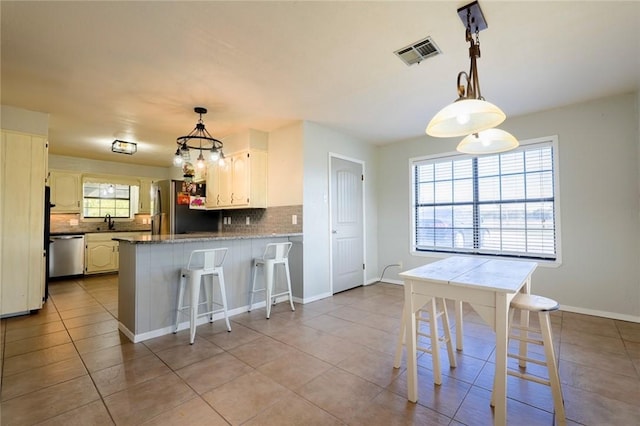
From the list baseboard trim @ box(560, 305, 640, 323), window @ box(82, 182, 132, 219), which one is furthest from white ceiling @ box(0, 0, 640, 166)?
window @ box(82, 182, 132, 219)

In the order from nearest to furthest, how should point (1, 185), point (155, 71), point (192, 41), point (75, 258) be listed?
point (192, 41), point (155, 71), point (1, 185), point (75, 258)

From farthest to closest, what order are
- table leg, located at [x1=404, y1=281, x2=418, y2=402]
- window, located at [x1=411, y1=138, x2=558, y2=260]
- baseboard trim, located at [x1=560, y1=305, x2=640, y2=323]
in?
window, located at [x1=411, y1=138, x2=558, y2=260] → baseboard trim, located at [x1=560, y1=305, x2=640, y2=323] → table leg, located at [x1=404, y1=281, x2=418, y2=402]

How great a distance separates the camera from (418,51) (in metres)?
2.42

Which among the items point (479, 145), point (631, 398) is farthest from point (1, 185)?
point (631, 398)

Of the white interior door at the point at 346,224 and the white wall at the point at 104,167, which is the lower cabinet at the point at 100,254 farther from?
the white interior door at the point at 346,224

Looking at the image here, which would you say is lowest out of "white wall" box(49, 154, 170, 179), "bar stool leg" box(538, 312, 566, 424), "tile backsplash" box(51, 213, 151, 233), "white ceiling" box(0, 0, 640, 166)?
"bar stool leg" box(538, 312, 566, 424)

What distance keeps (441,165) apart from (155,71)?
13.5 ft

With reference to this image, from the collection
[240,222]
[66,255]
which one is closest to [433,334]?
[240,222]

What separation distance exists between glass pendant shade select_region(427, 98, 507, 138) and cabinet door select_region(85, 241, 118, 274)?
6971 mm

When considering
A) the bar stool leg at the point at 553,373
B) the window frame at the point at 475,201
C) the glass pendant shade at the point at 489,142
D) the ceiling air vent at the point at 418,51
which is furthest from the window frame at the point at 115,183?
the bar stool leg at the point at 553,373

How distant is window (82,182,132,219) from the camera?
6582mm

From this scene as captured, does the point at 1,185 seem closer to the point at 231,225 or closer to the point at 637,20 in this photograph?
the point at 231,225

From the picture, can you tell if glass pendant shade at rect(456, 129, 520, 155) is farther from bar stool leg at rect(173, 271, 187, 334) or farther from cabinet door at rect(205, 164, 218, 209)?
cabinet door at rect(205, 164, 218, 209)

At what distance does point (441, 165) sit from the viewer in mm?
4773
